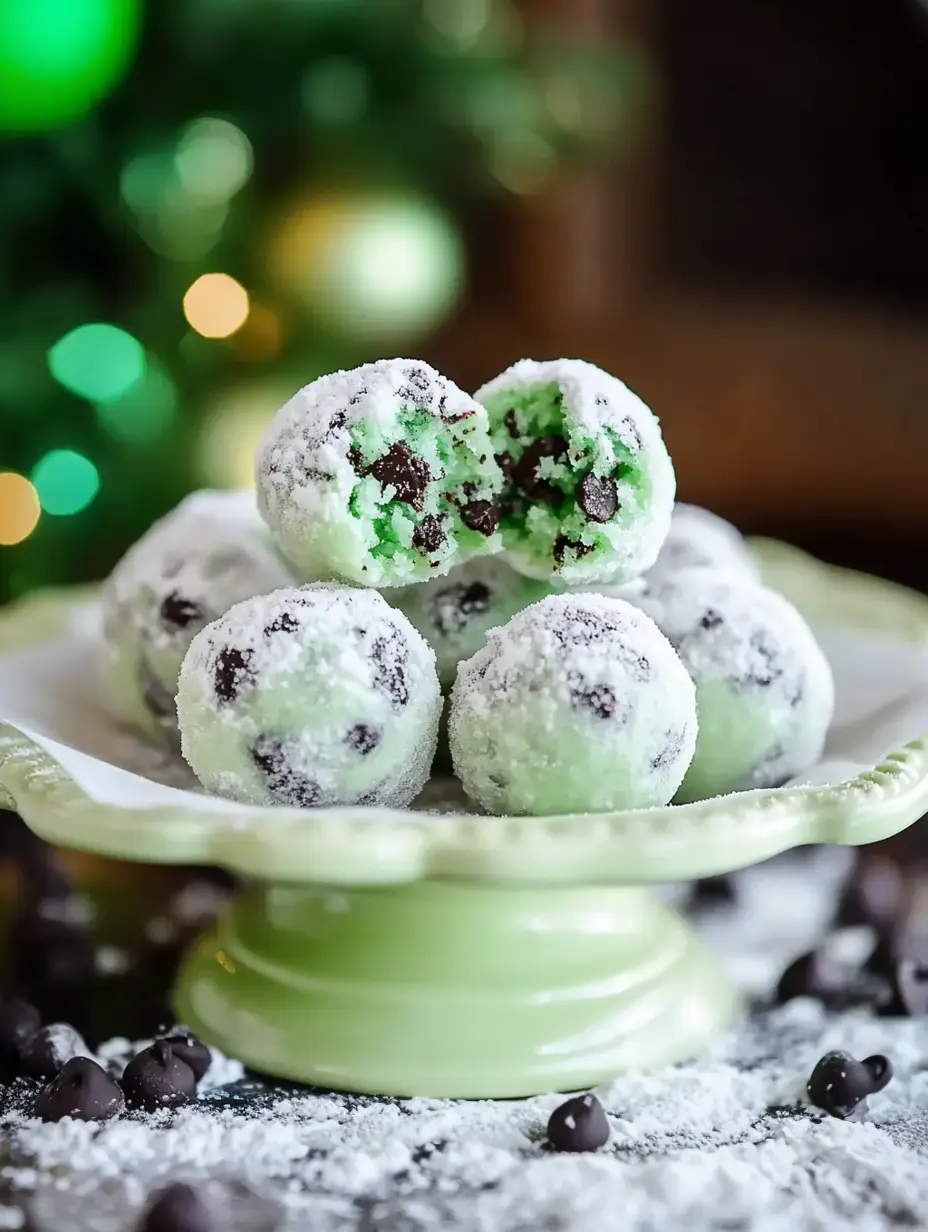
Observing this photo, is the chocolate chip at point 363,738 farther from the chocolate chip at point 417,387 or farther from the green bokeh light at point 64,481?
the green bokeh light at point 64,481

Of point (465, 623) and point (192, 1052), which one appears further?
point (465, 623)

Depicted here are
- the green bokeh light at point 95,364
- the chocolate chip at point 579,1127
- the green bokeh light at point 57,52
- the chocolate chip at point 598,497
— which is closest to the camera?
the chocolate chip at point 579,1127

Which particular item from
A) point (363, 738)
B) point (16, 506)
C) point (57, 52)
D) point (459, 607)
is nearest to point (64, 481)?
point (16, 506)

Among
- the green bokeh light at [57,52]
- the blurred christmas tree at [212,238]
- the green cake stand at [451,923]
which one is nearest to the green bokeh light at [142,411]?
the blurred christmas tree at [212,238]

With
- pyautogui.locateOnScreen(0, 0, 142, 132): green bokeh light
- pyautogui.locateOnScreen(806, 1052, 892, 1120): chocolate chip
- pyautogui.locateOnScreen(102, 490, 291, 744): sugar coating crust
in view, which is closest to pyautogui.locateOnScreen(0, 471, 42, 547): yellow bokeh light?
pyautogui.locateOnScreen(0, 0, 142, 132): green bokeh light

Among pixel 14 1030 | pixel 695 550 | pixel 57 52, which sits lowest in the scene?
pixel 14 1030

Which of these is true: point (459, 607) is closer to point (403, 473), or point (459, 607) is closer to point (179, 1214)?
point (403, 473)

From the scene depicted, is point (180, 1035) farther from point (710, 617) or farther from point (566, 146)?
point (566, 146)

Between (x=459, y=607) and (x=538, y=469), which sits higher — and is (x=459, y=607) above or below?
below
